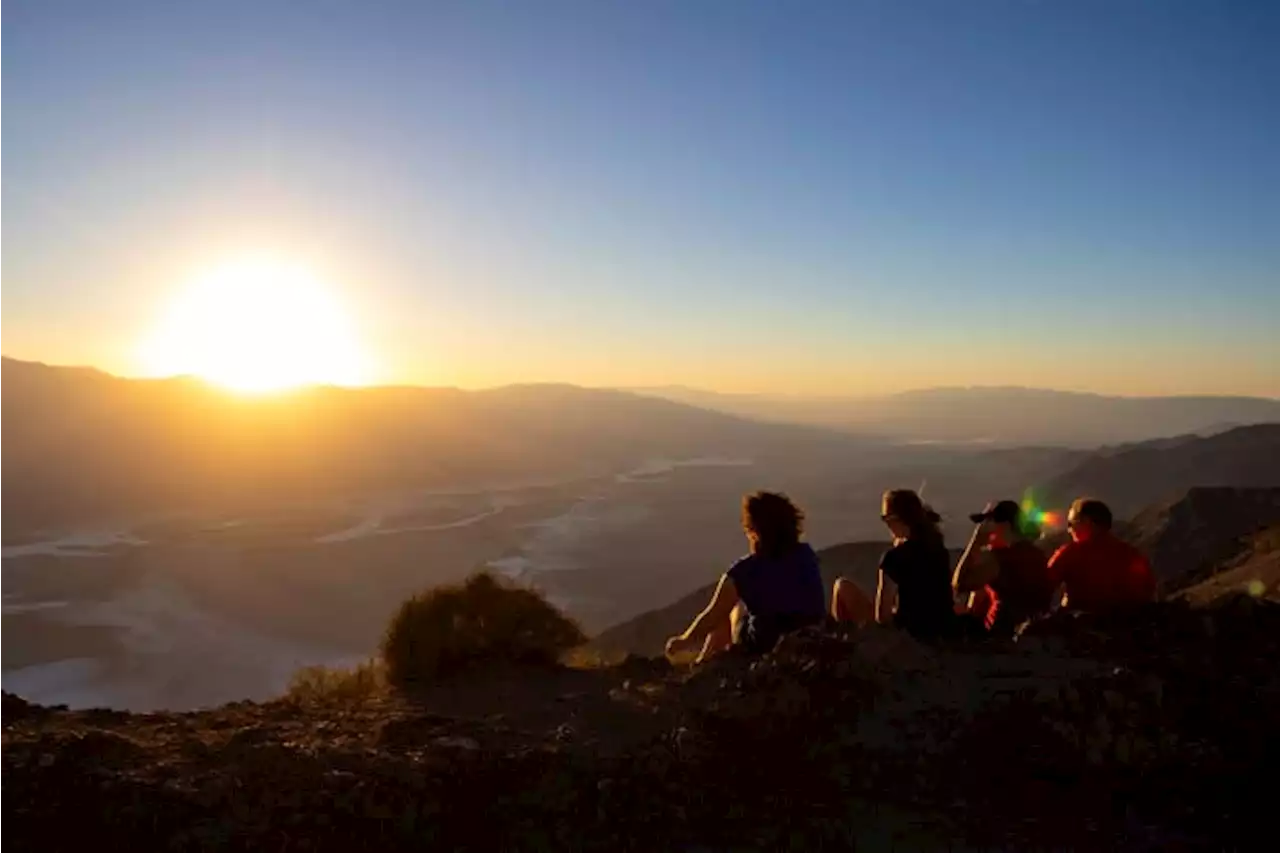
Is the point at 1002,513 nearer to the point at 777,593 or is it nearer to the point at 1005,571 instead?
the point at 1005,571

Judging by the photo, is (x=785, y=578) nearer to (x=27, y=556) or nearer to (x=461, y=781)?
(x=461, y=781)

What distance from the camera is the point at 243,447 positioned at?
4092 inches

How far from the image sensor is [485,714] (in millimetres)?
6074

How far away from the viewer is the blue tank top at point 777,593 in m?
6.46

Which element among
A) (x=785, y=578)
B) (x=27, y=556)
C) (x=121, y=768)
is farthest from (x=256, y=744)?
(x=27, y=556)

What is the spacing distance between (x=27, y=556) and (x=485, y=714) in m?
66.8

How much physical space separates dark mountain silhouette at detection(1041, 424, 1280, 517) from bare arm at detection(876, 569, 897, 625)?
63731 millimetres

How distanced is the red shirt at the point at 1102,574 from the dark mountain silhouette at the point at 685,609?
17749 mm

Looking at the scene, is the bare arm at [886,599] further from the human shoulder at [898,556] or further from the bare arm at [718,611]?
the bare arm at [718,611]

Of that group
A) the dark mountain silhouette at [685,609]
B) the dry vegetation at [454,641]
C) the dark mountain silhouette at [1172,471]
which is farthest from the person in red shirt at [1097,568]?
the dark mountain silhouette at [1172,471]

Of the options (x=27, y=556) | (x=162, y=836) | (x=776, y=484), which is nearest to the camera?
(x=162, y=836)

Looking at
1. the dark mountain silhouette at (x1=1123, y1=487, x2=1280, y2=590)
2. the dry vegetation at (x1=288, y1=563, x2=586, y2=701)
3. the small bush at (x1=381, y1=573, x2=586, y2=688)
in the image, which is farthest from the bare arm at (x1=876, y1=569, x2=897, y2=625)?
the dark mountain silhouette at (x1=1123, y1=487, x2=1280, y2=590)

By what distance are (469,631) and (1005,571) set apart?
3980 mm

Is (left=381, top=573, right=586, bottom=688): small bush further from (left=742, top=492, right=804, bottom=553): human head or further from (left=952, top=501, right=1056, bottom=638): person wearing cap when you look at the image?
(left=952, top=501, right=1056, bottom=638): person wearing cap
